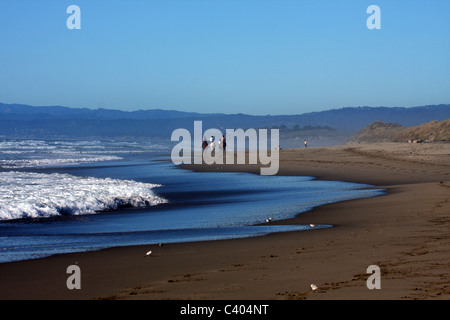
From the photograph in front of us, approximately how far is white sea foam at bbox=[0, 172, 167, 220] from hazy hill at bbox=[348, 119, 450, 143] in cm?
3149

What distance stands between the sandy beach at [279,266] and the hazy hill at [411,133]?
3369 cm

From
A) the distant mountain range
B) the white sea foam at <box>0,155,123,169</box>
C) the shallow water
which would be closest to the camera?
the shallow water

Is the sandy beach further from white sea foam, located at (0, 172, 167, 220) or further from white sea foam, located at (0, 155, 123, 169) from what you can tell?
white sea foam, located at (0, 155, 123, 169)

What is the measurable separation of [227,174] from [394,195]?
10.9 m

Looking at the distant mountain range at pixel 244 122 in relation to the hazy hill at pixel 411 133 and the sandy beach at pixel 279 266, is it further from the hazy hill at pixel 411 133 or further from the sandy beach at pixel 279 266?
the sandy beach at pixel 279 266

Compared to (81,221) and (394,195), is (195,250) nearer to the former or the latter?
(81,221)

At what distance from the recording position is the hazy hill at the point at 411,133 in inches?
1709

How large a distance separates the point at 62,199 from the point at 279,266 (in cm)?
796

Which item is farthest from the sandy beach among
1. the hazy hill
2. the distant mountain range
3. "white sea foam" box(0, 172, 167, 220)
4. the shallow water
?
the distant mountain range

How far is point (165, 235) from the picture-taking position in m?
10.1

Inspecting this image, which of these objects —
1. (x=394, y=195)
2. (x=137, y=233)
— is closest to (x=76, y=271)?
(x=137, y=233)

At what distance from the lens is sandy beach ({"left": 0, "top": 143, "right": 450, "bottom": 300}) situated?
582cm

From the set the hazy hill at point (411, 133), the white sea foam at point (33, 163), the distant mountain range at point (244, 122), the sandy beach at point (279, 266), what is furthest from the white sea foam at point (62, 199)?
the distant mountain range at point (244, 122)

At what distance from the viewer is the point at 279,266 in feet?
23.0
